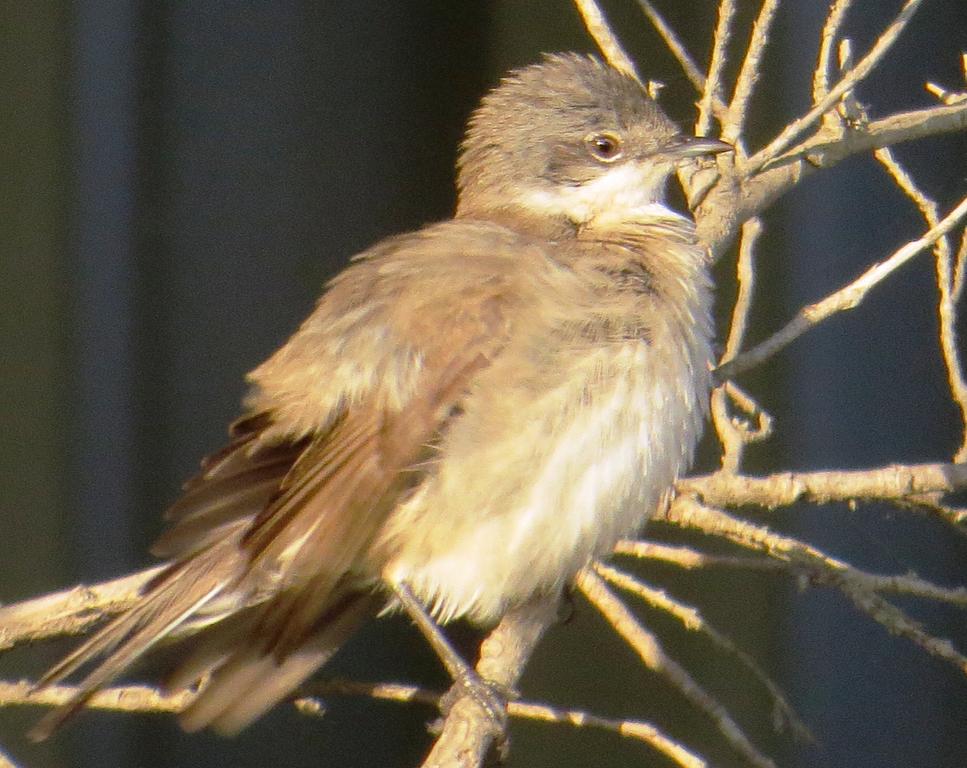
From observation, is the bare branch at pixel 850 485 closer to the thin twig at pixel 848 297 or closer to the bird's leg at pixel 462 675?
the thin twig at pixel 848 297

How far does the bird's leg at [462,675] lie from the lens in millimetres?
3062

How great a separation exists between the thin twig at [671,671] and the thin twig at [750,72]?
117 centimetres

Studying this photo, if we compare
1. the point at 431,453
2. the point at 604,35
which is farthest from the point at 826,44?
the point at 431,453

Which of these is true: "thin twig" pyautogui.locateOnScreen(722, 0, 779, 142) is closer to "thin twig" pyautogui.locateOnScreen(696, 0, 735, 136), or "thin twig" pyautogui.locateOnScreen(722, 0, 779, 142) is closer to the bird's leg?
"thin twig" pyautogui.locateOnScreen(696, 0, 735, 136)

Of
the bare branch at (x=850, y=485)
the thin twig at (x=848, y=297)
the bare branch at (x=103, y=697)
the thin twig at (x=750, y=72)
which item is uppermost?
the thin twig at (x=750, y=72)

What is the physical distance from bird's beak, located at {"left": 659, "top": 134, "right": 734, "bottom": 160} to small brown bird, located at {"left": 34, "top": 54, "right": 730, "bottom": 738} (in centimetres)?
34

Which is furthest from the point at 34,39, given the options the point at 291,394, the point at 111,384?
the point at 291,394

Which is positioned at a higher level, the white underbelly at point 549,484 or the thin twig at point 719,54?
the thin twig at point 719,54

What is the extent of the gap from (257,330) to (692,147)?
7.03ft

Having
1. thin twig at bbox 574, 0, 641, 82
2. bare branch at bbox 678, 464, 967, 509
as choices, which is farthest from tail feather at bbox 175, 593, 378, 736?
thin twig at bbox 574, 0, 641, 82

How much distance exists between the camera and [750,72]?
3338mm

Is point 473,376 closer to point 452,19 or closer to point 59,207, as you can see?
point 59,207

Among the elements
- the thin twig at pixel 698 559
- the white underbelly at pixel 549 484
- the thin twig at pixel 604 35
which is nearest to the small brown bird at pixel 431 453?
the white underbelly at pixel 549 484

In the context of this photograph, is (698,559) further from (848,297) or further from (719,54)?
(719,54)
